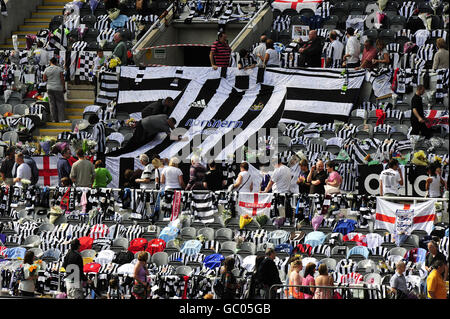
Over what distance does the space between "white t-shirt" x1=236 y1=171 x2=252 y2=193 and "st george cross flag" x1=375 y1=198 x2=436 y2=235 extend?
2.59 metres

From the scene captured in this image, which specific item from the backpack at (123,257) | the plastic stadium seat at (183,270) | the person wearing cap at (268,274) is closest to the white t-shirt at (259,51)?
the backpack at (123,257)

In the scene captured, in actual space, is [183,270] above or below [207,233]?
below

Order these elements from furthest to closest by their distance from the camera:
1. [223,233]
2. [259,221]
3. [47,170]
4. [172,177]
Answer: [47,170] < [172,177] < [259,221] < [223,233]

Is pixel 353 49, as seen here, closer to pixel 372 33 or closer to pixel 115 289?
pixel 372 33

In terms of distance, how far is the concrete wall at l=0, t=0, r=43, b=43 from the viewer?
29609 millimetres

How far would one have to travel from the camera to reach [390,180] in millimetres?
21141

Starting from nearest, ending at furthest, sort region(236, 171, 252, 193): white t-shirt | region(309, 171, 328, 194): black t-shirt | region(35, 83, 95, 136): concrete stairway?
1. region(309, 171, 328, 194): black t-shirt
2. region(236, 171, 252, 193): white t-shirt
3. region(35, 83, 95, 136): concrete stairway

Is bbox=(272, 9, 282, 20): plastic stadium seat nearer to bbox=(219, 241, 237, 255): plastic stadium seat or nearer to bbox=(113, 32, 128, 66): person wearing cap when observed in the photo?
bbox=(113, 32, 128, 66): person wearing cap

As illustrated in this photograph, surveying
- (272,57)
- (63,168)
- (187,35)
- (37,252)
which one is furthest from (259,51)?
(37,252)

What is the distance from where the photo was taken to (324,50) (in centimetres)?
2581

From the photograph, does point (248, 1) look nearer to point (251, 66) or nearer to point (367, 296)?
point (251, 66)

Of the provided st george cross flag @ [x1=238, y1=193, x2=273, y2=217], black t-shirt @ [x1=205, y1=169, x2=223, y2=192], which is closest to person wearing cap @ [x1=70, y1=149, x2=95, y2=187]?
black t-shirt @ [x1=205, y1=169, x2=223, y2=192]

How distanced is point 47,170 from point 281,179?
16.7 feet

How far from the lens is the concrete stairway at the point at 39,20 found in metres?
29.6
